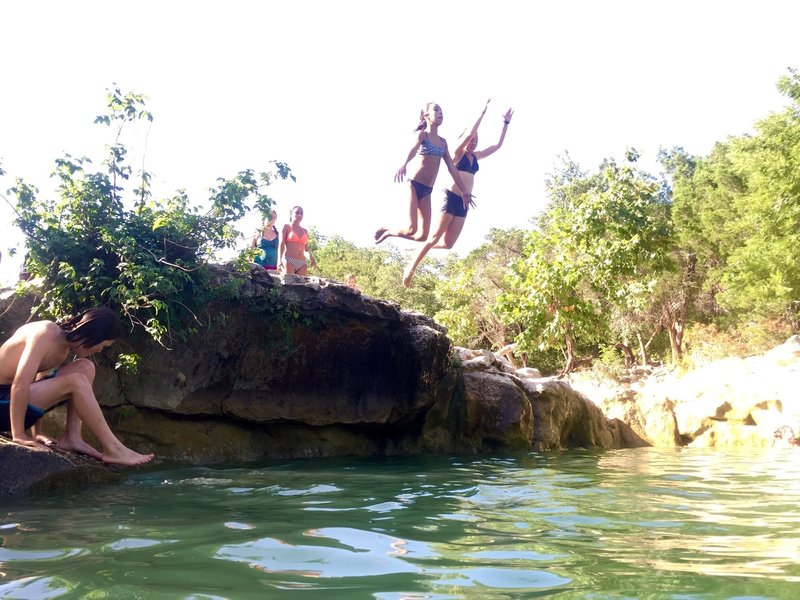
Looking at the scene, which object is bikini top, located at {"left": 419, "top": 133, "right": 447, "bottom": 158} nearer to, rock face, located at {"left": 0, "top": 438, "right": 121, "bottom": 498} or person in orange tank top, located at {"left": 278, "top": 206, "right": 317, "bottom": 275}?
person in orange tank top, located at {"left": 278, "top": 206, "right": 317, "bottom": 275}

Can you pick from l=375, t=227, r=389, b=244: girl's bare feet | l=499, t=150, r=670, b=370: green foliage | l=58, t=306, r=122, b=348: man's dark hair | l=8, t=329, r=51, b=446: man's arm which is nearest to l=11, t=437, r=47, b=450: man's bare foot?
l=8, t=329, r=51, b=446: man's arm

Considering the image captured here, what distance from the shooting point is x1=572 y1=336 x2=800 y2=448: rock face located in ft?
44.3

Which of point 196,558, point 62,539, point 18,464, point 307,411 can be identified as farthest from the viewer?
point 307,411

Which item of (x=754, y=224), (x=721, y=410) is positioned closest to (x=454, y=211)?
(x=721, y=410)

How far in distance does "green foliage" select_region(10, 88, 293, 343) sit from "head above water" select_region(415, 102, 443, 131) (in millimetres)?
2301

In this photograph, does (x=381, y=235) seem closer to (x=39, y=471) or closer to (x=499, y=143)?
(x=499, y=143)

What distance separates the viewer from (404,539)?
3.26m

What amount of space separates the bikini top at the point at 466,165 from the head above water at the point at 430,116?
26.7 inches

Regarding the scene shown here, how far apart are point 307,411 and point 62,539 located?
5.63m

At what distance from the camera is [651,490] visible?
5.32 m

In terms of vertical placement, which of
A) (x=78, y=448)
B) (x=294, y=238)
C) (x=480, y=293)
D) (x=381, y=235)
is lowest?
(x=78, y=448)

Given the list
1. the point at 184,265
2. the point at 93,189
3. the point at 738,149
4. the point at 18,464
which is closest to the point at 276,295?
the point at 184,265

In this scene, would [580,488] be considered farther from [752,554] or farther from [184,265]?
[184,265]

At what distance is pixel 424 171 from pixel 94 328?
3.72m
